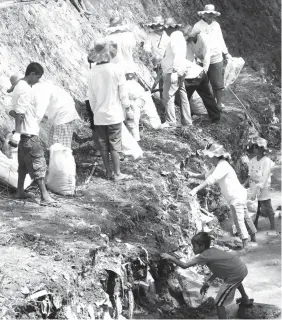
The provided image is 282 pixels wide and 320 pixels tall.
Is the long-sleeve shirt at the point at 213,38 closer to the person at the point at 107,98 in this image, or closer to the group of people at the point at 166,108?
the group of people at the point at 166,108

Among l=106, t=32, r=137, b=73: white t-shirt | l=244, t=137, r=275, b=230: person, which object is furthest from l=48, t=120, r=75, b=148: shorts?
l=244, t=137, r=275, b=230: person

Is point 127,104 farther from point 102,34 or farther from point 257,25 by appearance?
point 257,25

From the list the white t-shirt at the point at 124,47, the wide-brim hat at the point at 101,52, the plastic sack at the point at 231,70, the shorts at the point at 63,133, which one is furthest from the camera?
the plastic sack at the point at 231,70

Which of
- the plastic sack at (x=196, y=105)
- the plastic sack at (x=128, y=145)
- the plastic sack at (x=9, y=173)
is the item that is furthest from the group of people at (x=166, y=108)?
the plastic sack at (x=196, y=105)

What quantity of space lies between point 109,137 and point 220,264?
2.54 m

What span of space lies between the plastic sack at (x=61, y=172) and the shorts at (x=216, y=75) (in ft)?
14.6

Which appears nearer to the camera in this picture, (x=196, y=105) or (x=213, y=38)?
(x=213, y=38)

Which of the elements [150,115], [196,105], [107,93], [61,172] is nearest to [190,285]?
[61,172]

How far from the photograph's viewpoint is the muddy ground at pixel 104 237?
6383mm

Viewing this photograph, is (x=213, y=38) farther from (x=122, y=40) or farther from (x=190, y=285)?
(x=190, y=285)

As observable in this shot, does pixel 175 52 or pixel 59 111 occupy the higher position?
pixel 175 52

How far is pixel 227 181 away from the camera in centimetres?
948

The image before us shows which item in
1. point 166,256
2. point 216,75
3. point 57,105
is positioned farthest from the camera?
point 216,75

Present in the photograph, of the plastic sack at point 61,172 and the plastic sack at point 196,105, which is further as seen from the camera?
the plastic sack at point 196,105
